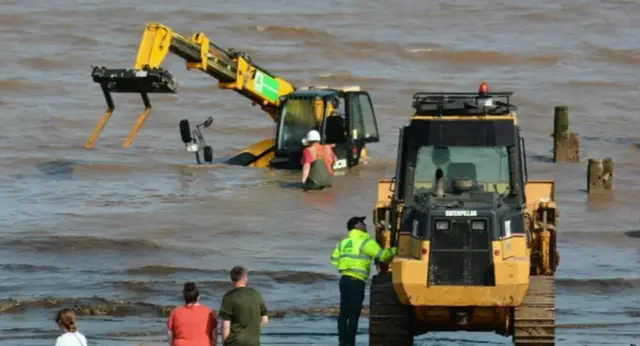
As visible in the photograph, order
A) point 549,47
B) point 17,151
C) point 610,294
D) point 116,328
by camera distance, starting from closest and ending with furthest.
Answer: point 116,328, point 610,294, point 17,151, point 549,47

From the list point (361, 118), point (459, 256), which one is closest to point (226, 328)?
point (459, 256)

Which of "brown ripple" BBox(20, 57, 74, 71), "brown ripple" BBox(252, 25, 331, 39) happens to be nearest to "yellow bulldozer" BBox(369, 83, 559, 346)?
"brown ripple" BBox(20, 57, 74, 71)

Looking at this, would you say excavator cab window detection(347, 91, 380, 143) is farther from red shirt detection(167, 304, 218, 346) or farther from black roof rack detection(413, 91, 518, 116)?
red shirt detection(167, 304, 218, 346)

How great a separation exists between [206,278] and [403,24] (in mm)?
38575

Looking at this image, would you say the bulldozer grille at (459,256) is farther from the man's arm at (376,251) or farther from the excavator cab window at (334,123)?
the excavator cab window at (334,123)

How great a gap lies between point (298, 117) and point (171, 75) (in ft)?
15.2

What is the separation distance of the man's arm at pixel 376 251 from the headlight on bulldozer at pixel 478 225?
1.04m

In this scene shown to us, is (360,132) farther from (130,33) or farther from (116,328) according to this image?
(130,33)

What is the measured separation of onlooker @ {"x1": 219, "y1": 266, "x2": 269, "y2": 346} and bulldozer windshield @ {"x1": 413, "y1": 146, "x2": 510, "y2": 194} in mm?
2705

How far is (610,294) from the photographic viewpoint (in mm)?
21078

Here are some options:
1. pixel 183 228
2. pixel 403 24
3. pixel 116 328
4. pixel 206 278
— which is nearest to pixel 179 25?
pixel 403 24

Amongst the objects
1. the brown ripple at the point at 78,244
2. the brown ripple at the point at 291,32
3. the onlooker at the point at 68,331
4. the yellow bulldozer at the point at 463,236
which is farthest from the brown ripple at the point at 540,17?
the onlooker at the point at 68,331

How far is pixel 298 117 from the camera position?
32.6m

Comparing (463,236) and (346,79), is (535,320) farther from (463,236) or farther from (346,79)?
(346,79)
